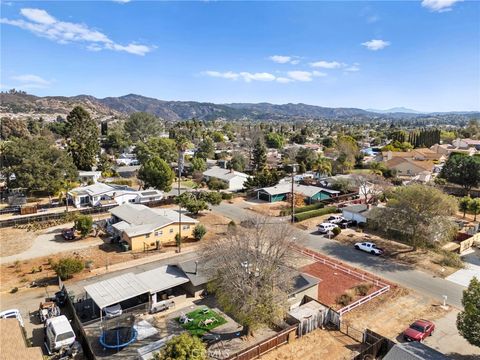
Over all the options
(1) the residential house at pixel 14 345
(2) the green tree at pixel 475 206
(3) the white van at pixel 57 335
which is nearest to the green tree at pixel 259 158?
(2) the green tree at pixel 475 206

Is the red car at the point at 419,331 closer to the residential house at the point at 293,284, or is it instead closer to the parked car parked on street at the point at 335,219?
the residential house at the point at 293,284

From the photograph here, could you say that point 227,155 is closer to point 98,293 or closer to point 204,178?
point 204,178

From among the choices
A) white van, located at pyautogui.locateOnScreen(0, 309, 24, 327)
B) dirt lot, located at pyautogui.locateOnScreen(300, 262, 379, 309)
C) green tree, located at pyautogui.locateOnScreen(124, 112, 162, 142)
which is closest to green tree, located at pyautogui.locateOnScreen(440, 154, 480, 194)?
dirt lot, located at pyautogui.locateOnScreen(300, 262, 379, 309)

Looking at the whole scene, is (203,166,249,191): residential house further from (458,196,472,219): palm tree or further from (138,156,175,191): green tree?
(458,196,472,219): palm tree

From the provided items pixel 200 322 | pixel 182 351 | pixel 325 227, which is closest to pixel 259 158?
pixel 325 227

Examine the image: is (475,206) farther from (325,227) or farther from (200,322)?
(200,322)

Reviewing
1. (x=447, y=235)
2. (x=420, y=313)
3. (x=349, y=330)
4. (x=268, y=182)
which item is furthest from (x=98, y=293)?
(x=268, y=182)
